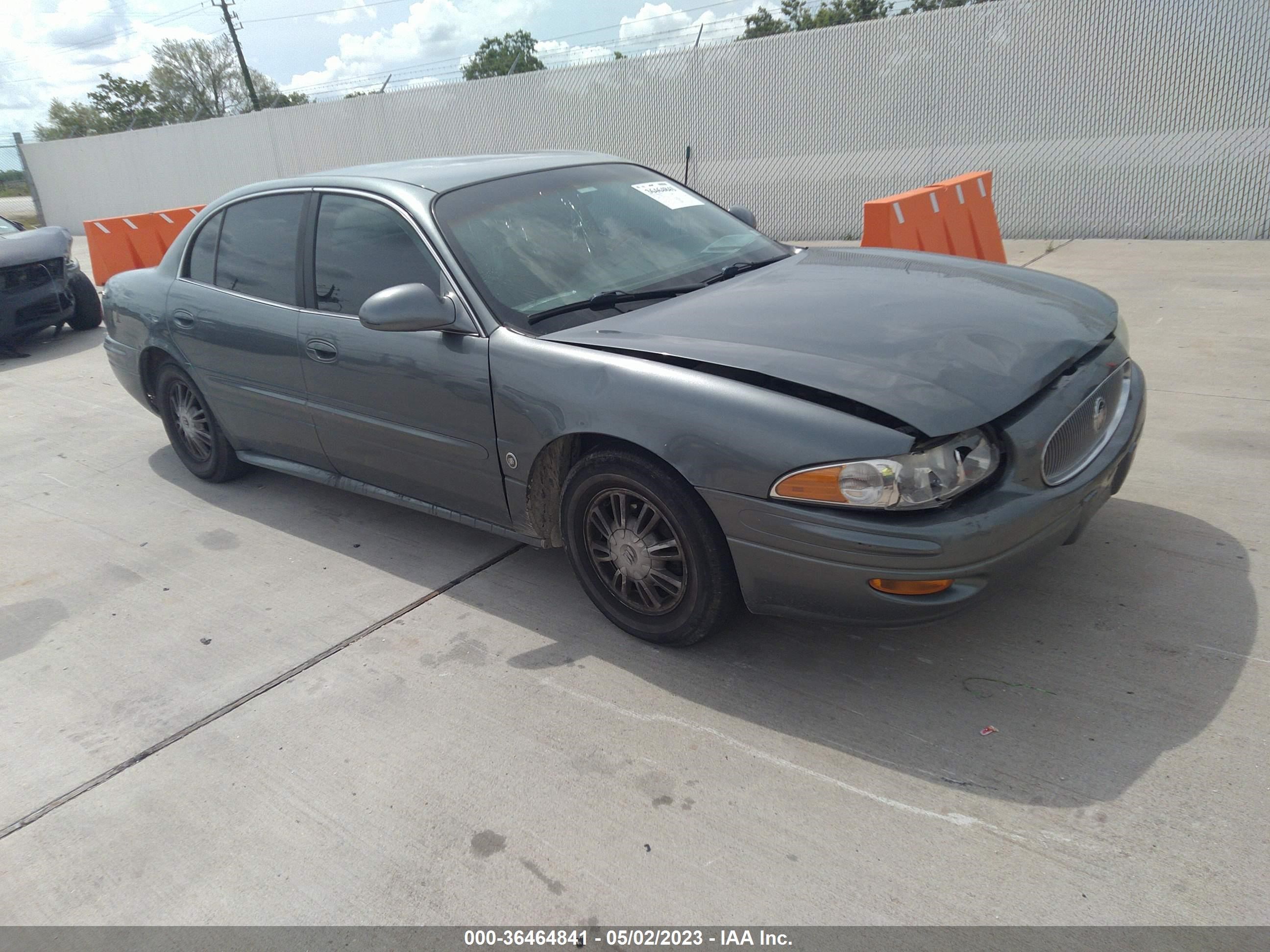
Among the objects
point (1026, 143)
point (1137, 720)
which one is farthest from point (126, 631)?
point (1026, 143)

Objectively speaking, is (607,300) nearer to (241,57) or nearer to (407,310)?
(407,310)

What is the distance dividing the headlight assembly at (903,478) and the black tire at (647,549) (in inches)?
15.5

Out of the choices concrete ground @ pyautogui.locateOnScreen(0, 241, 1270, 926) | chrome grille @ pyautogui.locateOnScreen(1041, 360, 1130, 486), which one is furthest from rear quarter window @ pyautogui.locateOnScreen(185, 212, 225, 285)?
chrome grille @ pyautogui.locateOnScreen(1041, 360, 1130, 486)

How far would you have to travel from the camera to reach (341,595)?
394 centimetres

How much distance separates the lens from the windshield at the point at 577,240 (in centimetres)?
352

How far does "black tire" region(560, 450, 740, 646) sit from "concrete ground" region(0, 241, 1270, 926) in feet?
0.56

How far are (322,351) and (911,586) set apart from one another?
2639mm

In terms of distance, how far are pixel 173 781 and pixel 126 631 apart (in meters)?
1.15

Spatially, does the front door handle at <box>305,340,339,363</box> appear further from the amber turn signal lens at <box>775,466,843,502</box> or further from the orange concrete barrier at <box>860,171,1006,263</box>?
the orange concrete barrier at <box>860,171,1006,263</box>

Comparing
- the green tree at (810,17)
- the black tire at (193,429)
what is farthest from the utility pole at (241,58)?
the black tire at (193,429)

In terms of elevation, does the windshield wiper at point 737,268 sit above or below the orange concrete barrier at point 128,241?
above

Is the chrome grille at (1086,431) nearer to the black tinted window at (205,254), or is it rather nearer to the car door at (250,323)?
the car door at (250,323)

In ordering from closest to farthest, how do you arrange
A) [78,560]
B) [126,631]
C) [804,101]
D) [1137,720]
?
1. [1137,720]
2. [126,631]
3. [78,560]
4. [804,101]

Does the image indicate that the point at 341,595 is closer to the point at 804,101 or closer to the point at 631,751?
the point at 631,751
